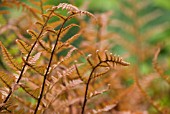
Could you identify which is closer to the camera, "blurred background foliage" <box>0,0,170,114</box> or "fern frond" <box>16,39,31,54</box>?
"fern frond" <box>16,39,31,54</box>

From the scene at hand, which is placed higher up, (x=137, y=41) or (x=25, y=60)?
(x=137, y=41)

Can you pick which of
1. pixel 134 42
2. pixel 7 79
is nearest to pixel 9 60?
pixel 7 79

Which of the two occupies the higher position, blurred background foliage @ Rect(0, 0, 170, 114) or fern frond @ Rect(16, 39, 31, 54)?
A: blurred background foliage @ Rect(0, 0, 170, 114)

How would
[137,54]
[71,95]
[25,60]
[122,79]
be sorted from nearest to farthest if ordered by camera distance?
[25,60] → [71,95] → [122,79] → [137,54]

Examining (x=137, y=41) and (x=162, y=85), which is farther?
(x=137, y=41)

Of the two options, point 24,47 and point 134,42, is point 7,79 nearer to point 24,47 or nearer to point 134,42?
point 24,47

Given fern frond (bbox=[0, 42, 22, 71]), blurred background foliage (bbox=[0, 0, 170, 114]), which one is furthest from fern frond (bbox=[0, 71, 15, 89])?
blurred background foliage (bbox=[0, 0, 170, 114])

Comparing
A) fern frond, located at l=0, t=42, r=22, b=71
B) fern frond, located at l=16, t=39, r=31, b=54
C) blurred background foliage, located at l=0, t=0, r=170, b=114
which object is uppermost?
blurred background foliage, located at l=0, t=0, r=170, b=114

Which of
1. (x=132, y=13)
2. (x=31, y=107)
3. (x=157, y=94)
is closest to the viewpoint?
(x=31, y=107)

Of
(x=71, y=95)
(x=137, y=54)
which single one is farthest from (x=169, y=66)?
(x=71, y=95)

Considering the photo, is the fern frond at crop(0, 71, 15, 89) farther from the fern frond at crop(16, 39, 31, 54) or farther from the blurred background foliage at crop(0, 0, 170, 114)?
the blurred background foliage at crop(0, 0, 170, 114)

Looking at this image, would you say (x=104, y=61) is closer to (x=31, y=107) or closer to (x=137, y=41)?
(x=31, y=107)
